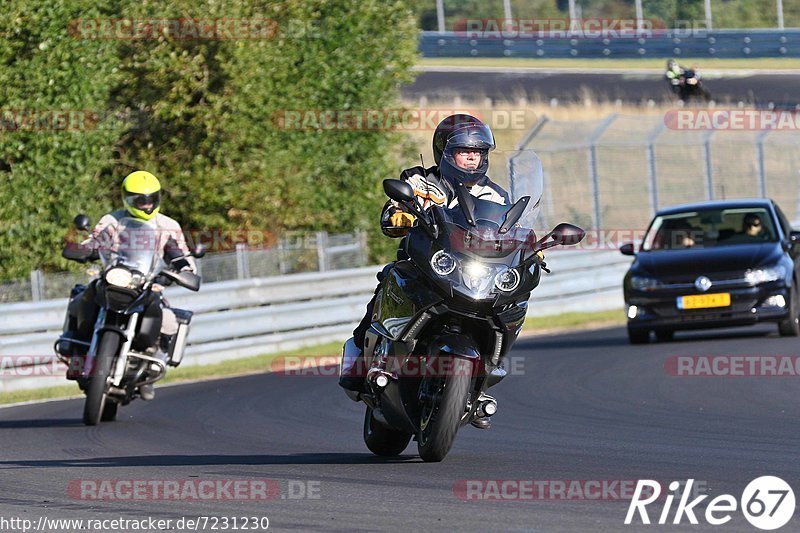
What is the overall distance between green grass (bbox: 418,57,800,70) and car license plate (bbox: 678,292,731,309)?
31719 mm

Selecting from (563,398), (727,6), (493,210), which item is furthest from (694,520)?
(727,6)

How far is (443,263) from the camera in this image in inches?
309

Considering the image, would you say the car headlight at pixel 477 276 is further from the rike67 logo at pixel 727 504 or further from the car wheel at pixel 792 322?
the car wheel at pixel 792 322

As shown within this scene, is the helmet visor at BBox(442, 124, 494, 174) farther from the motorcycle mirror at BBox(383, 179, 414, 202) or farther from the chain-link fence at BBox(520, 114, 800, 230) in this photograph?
the chain-link fence at BBox(520, 114, 800, 230)

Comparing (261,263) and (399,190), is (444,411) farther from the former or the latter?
(261,263)

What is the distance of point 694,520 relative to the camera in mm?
6238

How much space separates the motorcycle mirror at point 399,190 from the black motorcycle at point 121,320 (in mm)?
4427

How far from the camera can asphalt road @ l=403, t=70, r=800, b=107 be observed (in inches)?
1708

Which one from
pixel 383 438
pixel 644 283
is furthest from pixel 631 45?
pixel 383 438

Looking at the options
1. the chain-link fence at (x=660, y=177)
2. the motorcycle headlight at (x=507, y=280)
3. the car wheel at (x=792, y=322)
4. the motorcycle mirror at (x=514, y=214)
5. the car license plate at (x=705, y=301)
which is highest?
the motorcycle mirror at (x=514, y=214)

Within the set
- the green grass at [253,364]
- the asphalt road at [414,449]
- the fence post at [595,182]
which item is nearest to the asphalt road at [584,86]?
the fence post at [595,182]

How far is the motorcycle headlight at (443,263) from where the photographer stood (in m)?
7.81

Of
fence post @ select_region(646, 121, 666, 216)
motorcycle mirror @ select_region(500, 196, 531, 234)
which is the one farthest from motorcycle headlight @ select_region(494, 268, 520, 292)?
fence post @ select_region(646, 121, 666, 216)

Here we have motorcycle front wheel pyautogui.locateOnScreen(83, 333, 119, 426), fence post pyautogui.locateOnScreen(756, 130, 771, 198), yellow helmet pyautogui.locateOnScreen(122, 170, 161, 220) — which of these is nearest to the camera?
motorcycle front wheel pyautogui.locateOnScreen(83, 333, 119, 426)
